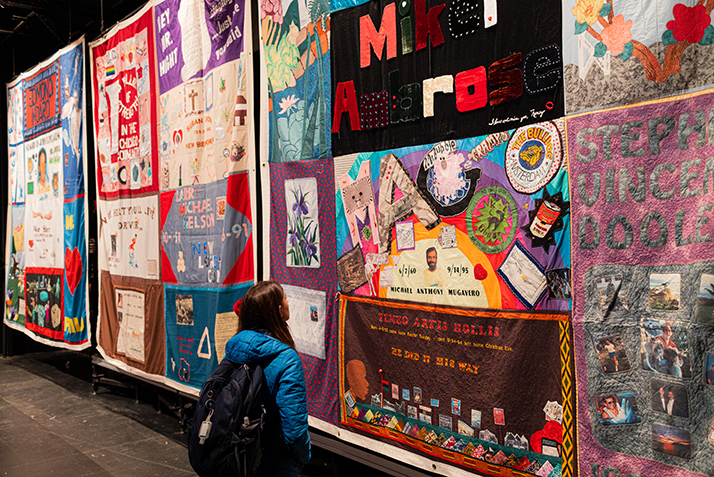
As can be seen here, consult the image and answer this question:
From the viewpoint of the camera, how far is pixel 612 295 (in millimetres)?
2184

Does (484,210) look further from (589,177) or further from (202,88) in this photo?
(202,88)

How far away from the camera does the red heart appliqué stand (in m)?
6.58

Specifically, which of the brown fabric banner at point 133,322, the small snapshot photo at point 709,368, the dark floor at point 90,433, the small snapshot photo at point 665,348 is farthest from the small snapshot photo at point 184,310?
the small snapshot photo at point 709,368

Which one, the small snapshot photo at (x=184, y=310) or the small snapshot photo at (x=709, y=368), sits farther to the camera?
the small snapshot photo at (x=184, y=310)

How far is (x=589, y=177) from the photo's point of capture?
2262 millimetres

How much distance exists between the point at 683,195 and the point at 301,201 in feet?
7.36

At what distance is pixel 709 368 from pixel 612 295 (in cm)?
39

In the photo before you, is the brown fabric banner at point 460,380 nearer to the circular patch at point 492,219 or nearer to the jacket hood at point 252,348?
the circular patch at point 492,219

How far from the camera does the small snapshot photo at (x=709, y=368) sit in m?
1.92

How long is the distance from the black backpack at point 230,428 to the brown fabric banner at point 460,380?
1.03 metres

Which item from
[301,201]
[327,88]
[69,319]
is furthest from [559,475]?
[69,319]

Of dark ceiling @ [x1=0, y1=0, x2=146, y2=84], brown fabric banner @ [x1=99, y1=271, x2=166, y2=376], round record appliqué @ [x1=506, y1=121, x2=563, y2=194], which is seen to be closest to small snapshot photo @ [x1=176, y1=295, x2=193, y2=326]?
brown fabric banner @ [x1=99, y1=271, x2=166, y2=376]

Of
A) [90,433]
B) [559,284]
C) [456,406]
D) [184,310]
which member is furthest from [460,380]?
[90,433]

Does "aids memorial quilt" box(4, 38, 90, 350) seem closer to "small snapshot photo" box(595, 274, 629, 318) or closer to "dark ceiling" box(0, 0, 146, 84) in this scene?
"dark ceiling" box(0, 0, 146, 84)
